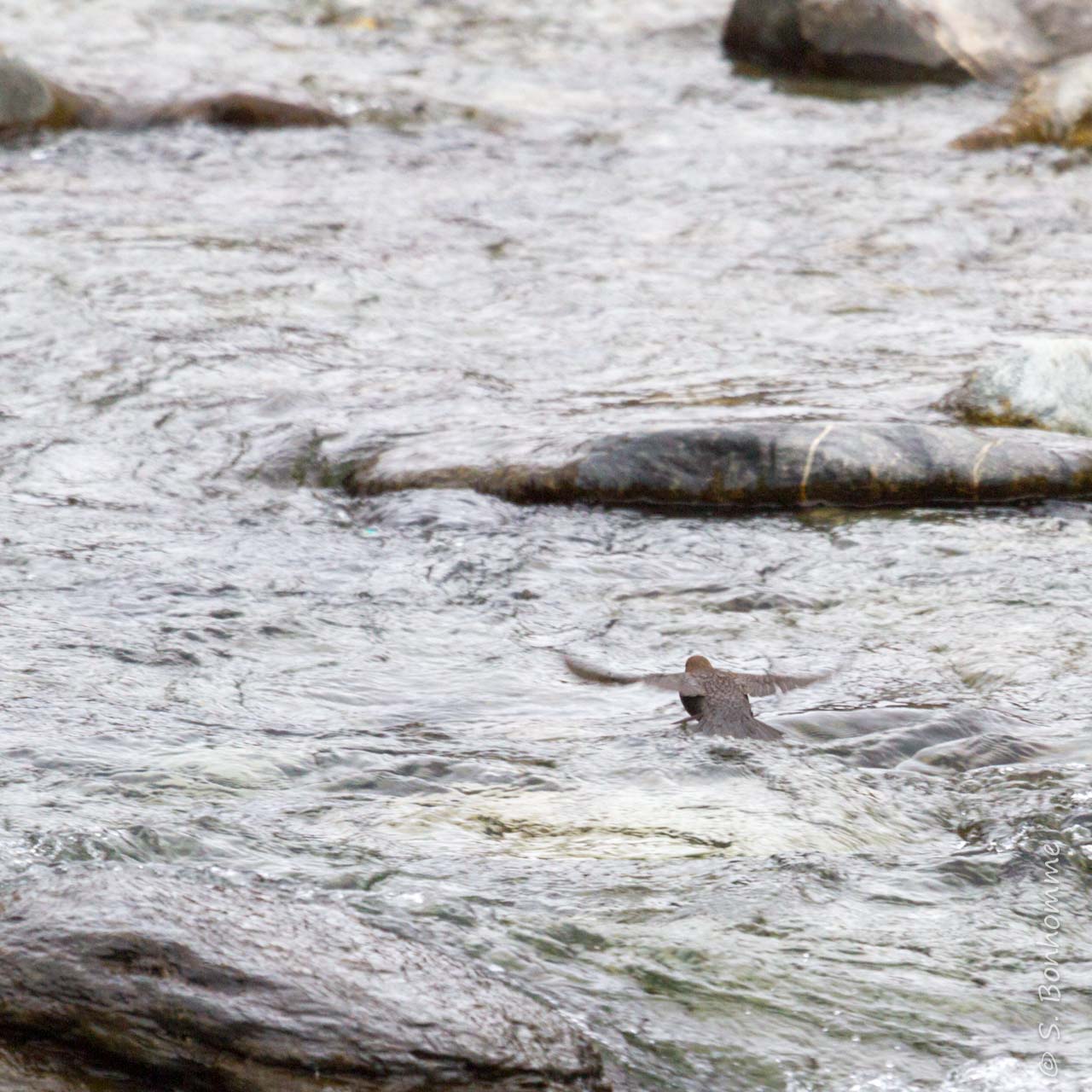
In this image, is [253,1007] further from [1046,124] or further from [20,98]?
[1046,124]

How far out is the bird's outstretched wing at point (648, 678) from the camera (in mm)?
4023

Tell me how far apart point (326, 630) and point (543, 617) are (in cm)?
59

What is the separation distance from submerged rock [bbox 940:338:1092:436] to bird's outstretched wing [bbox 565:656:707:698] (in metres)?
2.11

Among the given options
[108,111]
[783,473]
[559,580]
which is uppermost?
[108,111]

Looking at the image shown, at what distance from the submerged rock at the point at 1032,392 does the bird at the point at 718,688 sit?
1.96 metres

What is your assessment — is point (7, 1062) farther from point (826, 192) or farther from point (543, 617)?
point (826, 192)

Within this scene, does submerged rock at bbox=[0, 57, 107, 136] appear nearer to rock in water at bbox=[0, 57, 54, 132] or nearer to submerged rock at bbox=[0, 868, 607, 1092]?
rock in water at bbox=[0, 57, 54, 132]

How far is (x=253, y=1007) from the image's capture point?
2.67 meters

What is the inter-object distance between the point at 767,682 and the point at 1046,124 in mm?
6929

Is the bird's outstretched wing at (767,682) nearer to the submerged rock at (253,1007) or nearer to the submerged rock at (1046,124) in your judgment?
the submerged rock at (253,1007)

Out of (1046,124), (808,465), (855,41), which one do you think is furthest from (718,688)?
(855,41)

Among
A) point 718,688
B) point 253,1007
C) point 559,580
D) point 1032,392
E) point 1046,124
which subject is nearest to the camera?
point 253,1007

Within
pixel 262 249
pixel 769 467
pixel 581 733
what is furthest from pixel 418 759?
pixel 262 249

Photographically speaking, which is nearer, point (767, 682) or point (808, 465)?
point (767, 682)
